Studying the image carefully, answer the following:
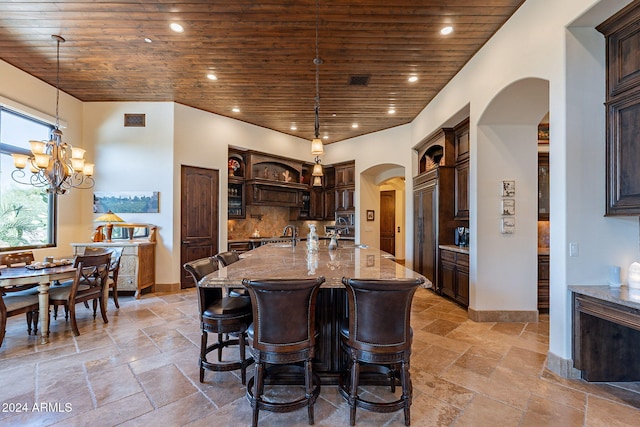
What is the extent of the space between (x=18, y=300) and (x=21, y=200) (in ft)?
6.92

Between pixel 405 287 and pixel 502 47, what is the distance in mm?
3169

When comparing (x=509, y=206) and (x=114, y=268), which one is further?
(x=114, y=268)

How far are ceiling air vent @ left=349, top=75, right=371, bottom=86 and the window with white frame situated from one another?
5021mm

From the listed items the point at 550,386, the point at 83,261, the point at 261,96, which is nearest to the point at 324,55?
the point at 261,96

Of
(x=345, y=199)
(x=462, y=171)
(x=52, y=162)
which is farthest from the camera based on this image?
(x=345, y=199)

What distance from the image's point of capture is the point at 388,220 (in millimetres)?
9781

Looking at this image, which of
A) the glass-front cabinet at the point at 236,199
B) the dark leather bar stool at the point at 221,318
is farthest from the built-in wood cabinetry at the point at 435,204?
the glass-front cabinet at the point at 236,199

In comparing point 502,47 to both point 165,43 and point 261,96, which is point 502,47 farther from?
point 165,43

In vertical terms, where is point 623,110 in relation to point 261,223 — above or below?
above

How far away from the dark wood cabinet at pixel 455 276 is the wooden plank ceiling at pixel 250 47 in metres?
2.76

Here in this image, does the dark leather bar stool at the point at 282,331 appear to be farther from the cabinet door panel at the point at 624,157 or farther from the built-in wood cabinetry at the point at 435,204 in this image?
the built-in wood cabinetry at the point at 435,204

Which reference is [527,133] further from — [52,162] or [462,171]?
[52,162]

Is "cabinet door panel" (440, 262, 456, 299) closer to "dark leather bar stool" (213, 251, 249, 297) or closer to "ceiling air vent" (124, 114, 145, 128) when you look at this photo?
"dark leather bar stool" (213, 251, 249, 297)

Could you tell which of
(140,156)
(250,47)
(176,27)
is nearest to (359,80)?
(250,47)
